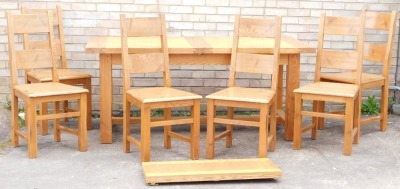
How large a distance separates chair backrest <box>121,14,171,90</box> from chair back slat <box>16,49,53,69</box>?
2.43 ft

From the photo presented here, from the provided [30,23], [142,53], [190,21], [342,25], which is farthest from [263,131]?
[30,23]

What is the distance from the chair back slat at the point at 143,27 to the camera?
220 inches

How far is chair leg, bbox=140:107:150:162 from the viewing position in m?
5.23

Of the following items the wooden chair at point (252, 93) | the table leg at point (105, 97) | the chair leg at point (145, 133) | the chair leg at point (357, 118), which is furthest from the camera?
the chair leg at point (357, 118)

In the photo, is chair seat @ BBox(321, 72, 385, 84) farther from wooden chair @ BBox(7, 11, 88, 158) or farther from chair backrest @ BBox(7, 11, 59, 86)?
chair backrest @ BBox(7, 11, 59, 86)

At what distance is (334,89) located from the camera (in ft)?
18.9

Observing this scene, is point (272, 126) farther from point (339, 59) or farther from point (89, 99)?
point (89, 99)

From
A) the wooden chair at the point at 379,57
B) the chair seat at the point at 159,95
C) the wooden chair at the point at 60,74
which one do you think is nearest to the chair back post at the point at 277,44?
the chair seat at the point at 159,95

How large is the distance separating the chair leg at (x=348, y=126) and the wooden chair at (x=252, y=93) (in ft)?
2.01

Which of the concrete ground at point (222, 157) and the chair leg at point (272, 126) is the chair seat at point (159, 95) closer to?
the concrete ground at point (222, 157)

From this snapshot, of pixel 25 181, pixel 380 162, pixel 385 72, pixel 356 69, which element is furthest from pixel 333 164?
pixel 25 181

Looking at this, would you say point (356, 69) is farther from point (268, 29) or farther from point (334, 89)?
point (268, 29)

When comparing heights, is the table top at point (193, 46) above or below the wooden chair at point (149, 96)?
above

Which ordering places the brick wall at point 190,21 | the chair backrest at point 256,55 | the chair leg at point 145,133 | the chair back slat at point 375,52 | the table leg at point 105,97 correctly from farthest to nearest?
1. the brick wall at point 190,21
2. the chair back slat at point 375,52
3. the table leg at point 105,97
4. the chair backrest at point 256,55
5. the chair leg at point 145,133
